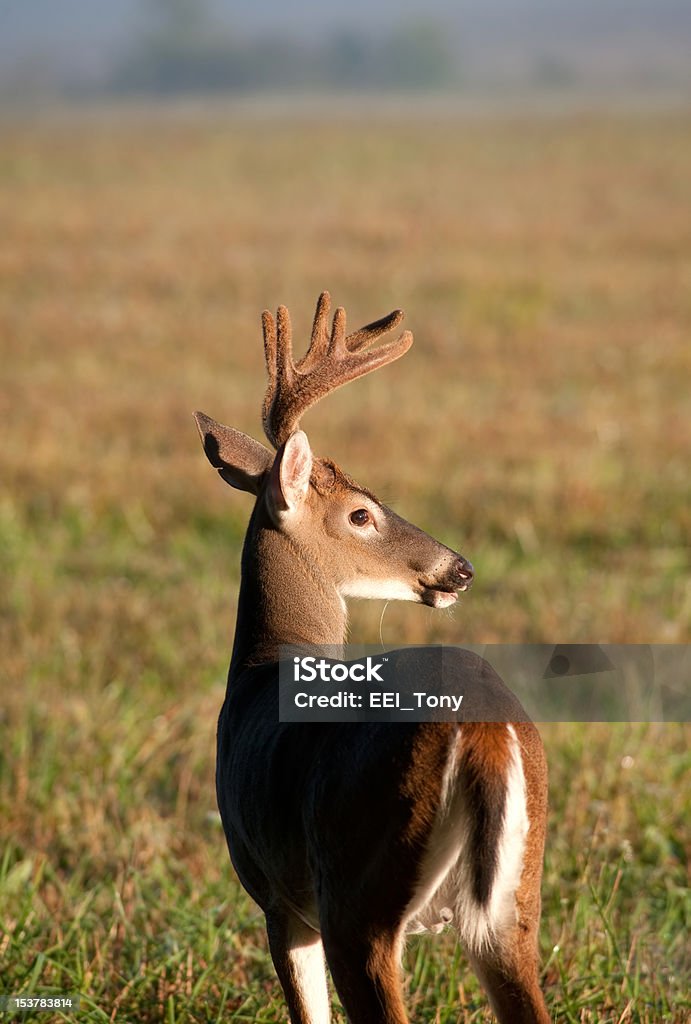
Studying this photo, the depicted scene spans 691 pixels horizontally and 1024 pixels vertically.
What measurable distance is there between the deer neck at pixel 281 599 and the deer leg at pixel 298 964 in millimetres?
601

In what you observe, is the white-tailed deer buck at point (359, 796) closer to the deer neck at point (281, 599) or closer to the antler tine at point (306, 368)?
the deer neck at point (281, 599)

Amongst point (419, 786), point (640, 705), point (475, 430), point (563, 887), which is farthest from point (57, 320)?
point (419, 786)

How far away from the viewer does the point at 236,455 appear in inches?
132

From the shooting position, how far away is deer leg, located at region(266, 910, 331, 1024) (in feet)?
9.08

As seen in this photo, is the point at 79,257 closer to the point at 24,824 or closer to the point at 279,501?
the point at 24,824

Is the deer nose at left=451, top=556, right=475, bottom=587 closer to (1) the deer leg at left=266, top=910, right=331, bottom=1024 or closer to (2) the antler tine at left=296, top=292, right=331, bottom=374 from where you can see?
(2) the antler tine at left=296, top=292, right=331, bottom=374

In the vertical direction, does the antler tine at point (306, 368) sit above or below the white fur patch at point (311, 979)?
above

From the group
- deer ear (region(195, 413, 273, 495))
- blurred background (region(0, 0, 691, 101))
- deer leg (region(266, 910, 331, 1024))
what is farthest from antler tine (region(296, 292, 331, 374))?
blurred background (region(0, 0, 691, 101))

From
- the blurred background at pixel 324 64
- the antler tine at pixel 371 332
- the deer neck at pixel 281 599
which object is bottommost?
the deer neck at pixel 281 599

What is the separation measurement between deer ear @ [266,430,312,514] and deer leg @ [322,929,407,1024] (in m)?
1.03

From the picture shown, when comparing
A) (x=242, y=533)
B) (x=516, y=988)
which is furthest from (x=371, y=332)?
(x=242, y=533)

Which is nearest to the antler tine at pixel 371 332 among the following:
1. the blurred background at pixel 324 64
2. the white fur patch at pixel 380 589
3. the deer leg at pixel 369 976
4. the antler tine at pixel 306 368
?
the antler tine at pixel 306 368

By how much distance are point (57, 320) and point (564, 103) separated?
87442 millimetres

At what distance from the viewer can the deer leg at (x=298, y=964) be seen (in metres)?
2.77
